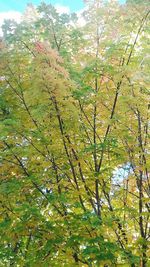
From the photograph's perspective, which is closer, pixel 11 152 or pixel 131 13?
pixel 11 152

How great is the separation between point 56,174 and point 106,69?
5.48ft

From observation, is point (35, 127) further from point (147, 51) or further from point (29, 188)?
point (147, 51)

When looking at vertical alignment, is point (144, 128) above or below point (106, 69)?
below

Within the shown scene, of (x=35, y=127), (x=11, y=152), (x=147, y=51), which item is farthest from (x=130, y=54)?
(x=11, y=152)

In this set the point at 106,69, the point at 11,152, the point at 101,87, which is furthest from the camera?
the point at 101,87

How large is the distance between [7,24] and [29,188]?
2513 millimetres

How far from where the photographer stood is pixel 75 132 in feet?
16.4

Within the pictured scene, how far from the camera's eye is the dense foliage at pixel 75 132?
4500mm

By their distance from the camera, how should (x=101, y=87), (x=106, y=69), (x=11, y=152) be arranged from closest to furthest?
(x=11, y=152), (x=106, y=69), (x=101, y=87)

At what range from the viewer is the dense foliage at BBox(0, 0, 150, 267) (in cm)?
450

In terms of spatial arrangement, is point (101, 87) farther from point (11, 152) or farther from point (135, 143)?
point (11, 152)

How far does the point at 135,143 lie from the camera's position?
17.0 ft

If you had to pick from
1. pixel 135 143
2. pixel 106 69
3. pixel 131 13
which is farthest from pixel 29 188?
pixel 131 13

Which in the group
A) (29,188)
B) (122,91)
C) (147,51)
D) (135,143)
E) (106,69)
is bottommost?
(29,188)
